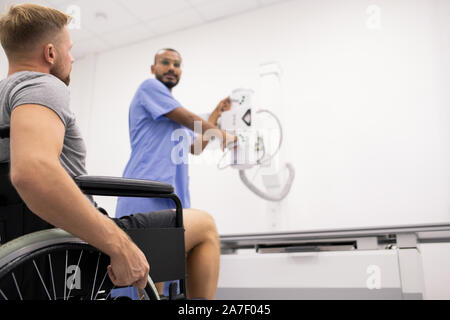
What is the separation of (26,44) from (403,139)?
92.4 inches

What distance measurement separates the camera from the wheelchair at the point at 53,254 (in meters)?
0.62

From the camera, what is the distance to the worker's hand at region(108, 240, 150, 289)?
672 mm

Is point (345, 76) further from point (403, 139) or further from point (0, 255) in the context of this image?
point (0, 255)

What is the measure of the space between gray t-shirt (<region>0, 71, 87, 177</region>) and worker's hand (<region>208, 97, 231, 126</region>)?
1254mm

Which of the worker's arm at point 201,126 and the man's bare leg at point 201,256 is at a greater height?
the worker's arm at point 201,126

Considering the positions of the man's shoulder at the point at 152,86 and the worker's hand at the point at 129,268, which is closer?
the worker's hand at the point at 129,268

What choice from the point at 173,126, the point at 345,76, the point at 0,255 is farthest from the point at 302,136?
the point at 0,255

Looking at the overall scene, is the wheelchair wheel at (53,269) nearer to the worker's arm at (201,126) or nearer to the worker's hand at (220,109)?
the worker's arm at (201,126)

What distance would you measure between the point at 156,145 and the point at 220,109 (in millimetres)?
522

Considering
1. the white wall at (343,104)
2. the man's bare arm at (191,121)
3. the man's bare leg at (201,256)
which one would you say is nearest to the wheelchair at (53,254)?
the man's bare leg at (201,256)

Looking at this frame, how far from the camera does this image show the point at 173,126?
1766mm

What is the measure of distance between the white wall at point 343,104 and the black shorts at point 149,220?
1.85m

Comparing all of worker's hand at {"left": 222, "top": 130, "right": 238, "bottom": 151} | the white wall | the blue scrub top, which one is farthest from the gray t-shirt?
the white wall

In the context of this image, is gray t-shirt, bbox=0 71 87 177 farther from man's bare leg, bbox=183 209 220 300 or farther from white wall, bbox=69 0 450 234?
white wall, bbox=69 0 450 234
